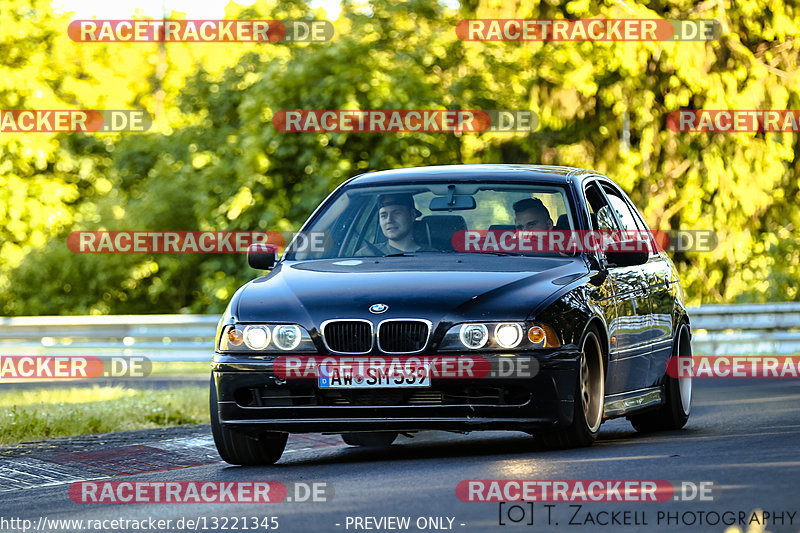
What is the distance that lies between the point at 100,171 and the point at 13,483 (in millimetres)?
30476

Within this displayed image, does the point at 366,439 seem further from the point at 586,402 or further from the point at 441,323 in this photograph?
the point at 441,323

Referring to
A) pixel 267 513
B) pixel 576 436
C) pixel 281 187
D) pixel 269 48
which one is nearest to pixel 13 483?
pixel 267 513

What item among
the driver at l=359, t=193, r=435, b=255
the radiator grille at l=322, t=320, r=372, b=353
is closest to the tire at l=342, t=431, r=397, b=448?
the driver at l=359, t=193, r=435, b=255

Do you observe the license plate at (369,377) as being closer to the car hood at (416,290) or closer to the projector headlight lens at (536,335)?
the car hood at (416,290)

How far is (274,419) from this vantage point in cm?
885

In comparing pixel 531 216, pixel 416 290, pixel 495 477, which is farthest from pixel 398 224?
pixel 495 477

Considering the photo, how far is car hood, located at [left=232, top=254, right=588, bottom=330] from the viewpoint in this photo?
8.65m

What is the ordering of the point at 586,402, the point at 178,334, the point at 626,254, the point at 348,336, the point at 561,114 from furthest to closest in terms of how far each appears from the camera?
the point at 561,114
the point at 178,334
the point at 626,254
the point at 586,402
the point at 348,336

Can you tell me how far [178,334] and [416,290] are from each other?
16955mm

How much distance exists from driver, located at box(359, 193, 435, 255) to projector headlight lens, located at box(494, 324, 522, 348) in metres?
1.35

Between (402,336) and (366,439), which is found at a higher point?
(402,336)

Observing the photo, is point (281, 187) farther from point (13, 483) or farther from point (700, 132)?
point (13, 483)

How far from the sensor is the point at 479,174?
1031 centimetres

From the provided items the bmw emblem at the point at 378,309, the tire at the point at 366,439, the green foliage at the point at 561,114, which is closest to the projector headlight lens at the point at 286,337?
the bmw emblem at the point at 378,309
